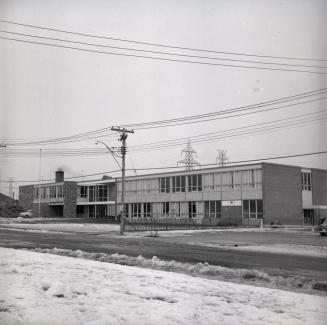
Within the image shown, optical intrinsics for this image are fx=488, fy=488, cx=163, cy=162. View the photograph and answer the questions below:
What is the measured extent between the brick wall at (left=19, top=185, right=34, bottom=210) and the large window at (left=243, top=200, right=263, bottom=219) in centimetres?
5171

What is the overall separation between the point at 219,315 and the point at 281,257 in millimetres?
11440

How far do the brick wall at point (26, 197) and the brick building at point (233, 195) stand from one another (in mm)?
26564

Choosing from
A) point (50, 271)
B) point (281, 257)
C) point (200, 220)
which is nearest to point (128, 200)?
point (200, 220)

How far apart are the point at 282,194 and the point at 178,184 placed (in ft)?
45.4

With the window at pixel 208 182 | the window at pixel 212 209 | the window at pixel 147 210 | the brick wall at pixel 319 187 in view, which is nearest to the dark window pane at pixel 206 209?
the window at pixel 212 209

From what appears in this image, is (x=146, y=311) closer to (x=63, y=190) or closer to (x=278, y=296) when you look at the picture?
(x=278, y=296)

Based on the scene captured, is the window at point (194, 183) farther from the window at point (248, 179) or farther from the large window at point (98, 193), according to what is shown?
the large window at point (98, 193)

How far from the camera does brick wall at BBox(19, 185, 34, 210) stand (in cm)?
9169

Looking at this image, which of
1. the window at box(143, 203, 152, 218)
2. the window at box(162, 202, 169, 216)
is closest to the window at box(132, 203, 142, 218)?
the window at box(143, 203, 152, 218)

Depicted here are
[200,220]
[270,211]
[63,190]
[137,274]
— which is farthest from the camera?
[63,190]

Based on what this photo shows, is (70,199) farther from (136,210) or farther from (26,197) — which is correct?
(136,210)

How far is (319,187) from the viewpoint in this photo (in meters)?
57.4

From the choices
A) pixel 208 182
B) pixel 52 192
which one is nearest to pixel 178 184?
pixel 208 182

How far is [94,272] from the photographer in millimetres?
10906
